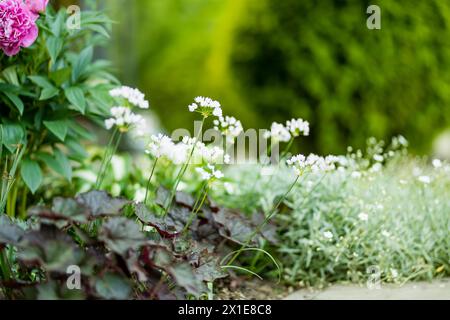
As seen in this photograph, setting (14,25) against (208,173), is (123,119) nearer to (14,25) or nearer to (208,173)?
(208,173)

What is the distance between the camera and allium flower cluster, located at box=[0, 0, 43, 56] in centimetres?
247

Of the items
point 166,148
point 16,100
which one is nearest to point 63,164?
point 16,100

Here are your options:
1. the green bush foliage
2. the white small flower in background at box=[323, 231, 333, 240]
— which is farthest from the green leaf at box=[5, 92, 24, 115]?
the green bush foliage

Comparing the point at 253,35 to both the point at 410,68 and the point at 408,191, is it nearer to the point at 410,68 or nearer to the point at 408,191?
the point at 410,68

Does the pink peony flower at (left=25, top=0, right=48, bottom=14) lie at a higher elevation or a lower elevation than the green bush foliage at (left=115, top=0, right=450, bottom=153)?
lower

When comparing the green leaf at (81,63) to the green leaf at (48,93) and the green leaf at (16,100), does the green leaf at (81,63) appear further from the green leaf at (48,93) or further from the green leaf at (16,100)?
the green leaf at (16,100)

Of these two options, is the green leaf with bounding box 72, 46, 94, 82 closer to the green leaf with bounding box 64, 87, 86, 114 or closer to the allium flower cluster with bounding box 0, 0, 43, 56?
the green leaf with bounding box 64, 87, 86, 114

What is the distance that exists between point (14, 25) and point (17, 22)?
0.6 inches

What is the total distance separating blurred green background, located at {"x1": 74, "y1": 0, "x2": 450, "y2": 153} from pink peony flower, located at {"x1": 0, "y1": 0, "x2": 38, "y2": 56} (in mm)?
2461

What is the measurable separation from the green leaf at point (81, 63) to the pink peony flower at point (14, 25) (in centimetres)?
61

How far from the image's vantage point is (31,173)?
3.02 meters
